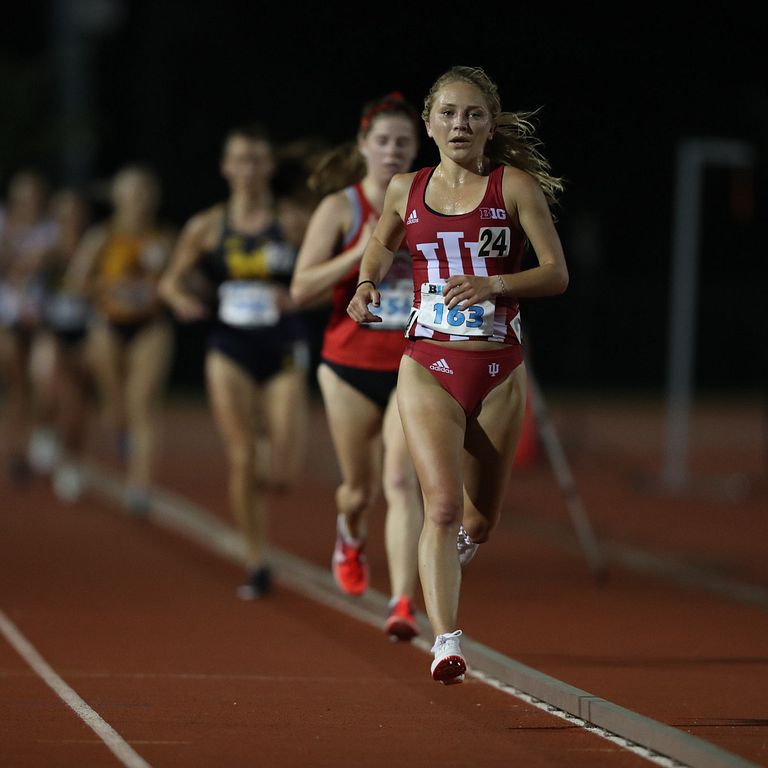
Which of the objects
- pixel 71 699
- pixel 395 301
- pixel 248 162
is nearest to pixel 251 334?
pixel 248 162

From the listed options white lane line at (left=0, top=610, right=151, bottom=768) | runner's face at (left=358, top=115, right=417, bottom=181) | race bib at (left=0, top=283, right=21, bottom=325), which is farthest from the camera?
race bib at (left=0, top=283, right=21, bottom=325)

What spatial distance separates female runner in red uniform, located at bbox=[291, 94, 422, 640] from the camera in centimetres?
898

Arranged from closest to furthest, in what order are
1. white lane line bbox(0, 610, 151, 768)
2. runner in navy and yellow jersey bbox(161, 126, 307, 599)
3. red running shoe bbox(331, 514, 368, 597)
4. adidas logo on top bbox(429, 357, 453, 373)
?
1. white lane line bbox(0, 610, 151, 768)
2. adidas logo on top bbox(429, 357, 453, 373)
3. red running shoe bbox(331, 514, 368, 597)
4. runner in navy and yellow jersey bbox(161, 126, 307, 599)

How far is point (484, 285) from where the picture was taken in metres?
7.07

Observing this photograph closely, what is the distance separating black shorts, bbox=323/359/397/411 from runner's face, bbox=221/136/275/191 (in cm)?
245

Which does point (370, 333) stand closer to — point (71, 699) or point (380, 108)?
point (380, 108)

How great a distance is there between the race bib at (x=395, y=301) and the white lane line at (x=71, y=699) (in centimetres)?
234

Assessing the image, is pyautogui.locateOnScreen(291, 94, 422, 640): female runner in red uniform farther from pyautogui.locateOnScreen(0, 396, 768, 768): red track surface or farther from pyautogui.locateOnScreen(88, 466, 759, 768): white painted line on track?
pyautogui.locateOnScreen(0, 396, 768, 768): red track surface

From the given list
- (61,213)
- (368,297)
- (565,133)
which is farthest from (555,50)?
(368,297)

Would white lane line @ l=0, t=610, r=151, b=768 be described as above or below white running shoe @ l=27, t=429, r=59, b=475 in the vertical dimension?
above

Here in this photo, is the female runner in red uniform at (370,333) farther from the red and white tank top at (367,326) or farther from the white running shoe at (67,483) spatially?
the white running shoe at (67,483)

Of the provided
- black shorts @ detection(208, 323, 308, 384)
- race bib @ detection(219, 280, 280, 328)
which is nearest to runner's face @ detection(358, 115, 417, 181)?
race bib @ detection(219, 280, 280, 328)

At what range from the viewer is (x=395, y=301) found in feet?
29.7

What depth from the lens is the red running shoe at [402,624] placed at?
8531 mm
